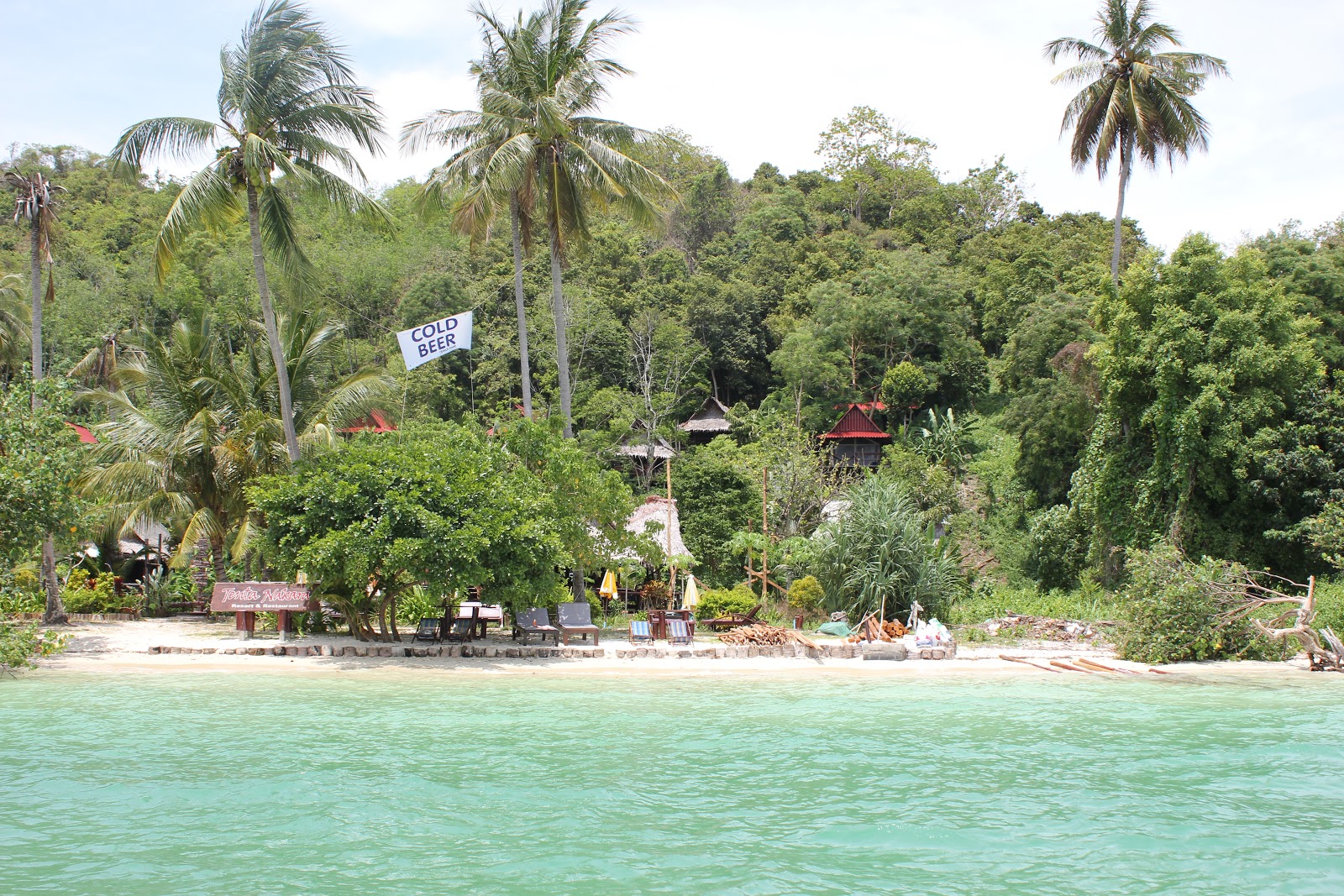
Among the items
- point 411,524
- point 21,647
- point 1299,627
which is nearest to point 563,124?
point 411,524

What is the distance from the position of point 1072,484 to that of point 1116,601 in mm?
5558

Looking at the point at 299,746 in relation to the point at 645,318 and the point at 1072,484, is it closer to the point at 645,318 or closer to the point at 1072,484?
the point at 1072,484

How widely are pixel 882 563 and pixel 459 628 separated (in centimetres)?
824

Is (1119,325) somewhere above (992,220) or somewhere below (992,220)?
below

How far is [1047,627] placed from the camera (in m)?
19.0

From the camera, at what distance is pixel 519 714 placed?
40.5 ft

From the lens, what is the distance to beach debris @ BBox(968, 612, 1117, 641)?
18.5 m

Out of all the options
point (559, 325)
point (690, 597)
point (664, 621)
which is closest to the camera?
point (664, 621)

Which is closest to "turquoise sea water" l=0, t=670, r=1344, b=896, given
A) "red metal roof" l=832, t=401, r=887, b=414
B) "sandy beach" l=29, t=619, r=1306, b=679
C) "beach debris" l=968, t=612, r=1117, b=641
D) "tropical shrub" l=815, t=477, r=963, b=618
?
"sandy beach" l=29, t=619, r=1306, b=679

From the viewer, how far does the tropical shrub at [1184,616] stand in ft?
52.1

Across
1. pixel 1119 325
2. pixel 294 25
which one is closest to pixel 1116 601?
pixel 1119 325

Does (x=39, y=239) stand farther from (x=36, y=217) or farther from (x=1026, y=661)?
(x=1026, y=661)

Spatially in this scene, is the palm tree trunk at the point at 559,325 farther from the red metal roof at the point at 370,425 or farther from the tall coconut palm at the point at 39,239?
the tall coconut palm at the point at 39,239

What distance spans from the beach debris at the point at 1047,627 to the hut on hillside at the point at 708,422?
18.3 m
